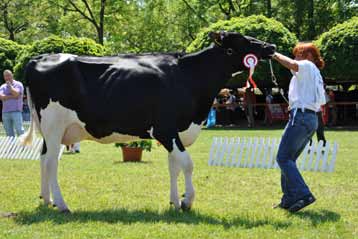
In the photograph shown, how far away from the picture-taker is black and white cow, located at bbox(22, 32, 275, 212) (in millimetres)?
7531

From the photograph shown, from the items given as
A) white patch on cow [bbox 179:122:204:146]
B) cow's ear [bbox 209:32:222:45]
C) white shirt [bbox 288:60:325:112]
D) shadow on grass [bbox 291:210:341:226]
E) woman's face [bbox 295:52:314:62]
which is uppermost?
cow's ear [bbox 209:32:222:45]

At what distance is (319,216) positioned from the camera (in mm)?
7371

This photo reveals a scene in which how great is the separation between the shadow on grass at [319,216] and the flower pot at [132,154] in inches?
260

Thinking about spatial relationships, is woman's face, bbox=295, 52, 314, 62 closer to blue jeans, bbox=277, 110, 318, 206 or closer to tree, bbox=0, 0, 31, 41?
blue jeans, bbox=277, 110, 318, 206

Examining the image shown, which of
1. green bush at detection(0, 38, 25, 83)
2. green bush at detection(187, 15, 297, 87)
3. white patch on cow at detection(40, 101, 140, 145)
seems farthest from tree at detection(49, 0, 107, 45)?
white patch on cow at detection(40, 101, 140, 145)

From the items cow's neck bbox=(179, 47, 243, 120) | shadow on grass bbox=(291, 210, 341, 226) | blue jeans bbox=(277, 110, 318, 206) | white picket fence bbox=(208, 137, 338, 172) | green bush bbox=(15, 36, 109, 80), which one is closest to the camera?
shadow on grass bbox=(291, 210, 341, 226)

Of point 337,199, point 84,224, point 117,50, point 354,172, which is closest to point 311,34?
point 117,50

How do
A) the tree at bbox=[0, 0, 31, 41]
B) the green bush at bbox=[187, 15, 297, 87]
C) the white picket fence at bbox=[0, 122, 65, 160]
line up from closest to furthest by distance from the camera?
the white picket fence at bbox=[0, 122, 65, 160], the green bush at bbox=[187, 15, 297, 87], the tree at bbox=[0, 0, 31, 41]

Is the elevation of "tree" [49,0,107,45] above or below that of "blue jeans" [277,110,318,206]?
above

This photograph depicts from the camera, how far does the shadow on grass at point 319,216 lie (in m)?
7.09

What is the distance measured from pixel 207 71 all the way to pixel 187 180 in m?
1.46

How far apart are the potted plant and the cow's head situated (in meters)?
6.23

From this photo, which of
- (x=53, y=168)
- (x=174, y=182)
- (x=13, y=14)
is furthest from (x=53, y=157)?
(x=13, y=14)

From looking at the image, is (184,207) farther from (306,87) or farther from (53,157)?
(306,87)
